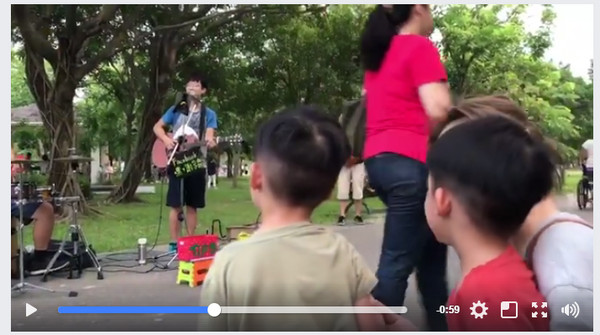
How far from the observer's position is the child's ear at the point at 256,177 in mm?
1285

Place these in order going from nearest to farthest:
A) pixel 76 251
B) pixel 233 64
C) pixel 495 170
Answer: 1. pixel 495 170
2. pixel 233 64
3. pixel 76 251

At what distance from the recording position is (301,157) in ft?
4.09

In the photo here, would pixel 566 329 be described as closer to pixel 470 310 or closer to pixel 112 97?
pixel 470 310

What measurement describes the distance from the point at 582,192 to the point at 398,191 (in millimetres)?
444

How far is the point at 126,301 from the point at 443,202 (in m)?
0.96

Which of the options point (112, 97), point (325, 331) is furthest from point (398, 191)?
point (112, 97)

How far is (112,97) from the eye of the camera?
1944 millimetres

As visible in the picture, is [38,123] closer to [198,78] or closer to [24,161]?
[24,161]

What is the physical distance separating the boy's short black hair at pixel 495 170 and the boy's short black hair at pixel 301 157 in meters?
0.19

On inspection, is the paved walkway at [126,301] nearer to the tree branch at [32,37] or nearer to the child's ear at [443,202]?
the child's ear at [443,202]

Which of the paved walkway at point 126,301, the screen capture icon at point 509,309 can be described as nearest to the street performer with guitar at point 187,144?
the paved walkway at point 126,301

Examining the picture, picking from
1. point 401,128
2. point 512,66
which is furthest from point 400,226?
point 512,66

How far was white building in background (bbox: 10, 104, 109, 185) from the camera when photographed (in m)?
1.81

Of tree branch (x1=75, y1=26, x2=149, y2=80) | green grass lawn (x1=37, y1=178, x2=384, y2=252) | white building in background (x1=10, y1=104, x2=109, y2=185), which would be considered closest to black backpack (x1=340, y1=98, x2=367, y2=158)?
green grass lawn (x1=37, y1=178, x2=384, y2=252)
